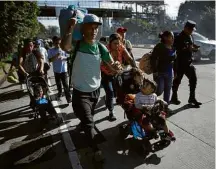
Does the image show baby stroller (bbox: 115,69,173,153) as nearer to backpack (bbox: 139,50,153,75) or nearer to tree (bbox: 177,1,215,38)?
backpack (bbox: 139,50,153,75)

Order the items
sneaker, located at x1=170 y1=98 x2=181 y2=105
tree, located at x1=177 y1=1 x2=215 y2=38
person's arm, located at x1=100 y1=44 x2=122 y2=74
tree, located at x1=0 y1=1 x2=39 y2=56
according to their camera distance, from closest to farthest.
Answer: person's arm, located at x1=100 y1=44 x2=122 y2=74, sneaker, located at x1=170 y1=98 x2=181 y2=105, tree, located at x1=0 y1=1 x2=39 y2=56, tree, located at x1=177 y1=1 x2=215 y2=38

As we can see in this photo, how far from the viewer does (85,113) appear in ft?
10.9


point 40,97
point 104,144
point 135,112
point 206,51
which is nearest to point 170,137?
point 135,112

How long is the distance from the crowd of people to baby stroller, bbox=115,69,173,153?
0.13m

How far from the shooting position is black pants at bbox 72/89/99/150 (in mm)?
3330

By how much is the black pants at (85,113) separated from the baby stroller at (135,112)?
30.9 inches

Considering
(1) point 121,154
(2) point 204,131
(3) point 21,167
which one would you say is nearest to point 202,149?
(2) point 204,131

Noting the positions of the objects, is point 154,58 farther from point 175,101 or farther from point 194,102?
point 194,102

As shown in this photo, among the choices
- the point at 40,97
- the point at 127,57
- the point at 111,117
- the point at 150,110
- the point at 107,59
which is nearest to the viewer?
the point at 107,59

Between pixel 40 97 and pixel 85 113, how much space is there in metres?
2.09

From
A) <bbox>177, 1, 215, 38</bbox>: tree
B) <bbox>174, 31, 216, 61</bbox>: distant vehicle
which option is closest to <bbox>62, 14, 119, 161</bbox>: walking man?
<bbox>174, 31, 216, 61</bbox>: distant vehicle

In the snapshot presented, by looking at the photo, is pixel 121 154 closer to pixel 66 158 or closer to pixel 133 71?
pixel 66 158

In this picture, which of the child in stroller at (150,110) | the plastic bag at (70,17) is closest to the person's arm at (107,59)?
the plastic bag at (70,17)

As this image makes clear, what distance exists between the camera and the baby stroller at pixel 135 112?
379 cm
